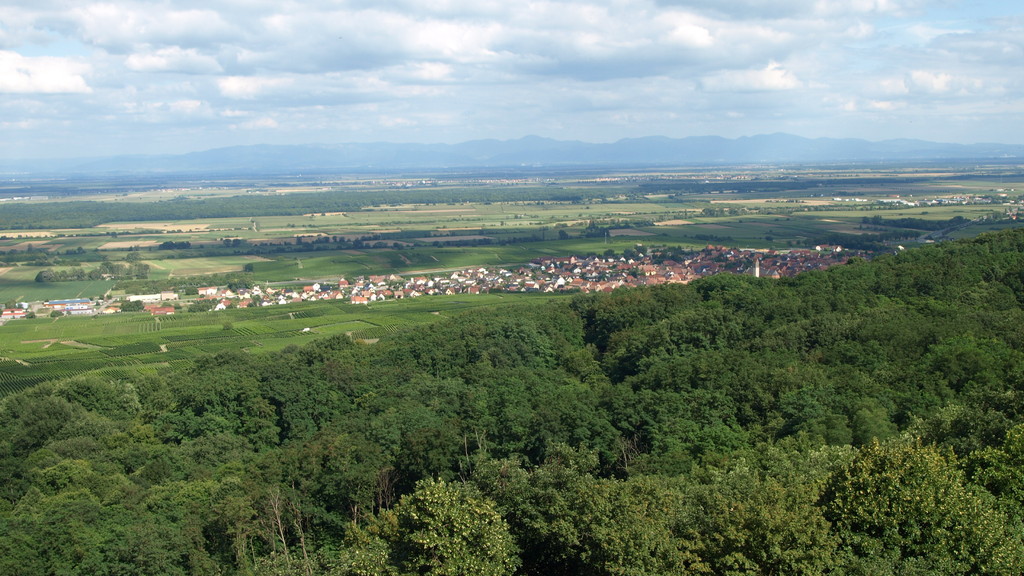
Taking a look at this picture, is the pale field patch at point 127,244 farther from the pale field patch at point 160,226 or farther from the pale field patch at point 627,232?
the pale field patch at point 627,232

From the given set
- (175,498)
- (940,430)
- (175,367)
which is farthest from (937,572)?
(175,367)

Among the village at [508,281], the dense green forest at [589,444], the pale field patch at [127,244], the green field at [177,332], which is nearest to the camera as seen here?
the dense green forest at [589,444]

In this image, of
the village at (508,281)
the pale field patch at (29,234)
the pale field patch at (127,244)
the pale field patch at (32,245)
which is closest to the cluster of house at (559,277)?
the village at (508,281)

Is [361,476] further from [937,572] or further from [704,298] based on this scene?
[704,298]

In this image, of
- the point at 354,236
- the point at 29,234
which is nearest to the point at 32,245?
the point at 29,234

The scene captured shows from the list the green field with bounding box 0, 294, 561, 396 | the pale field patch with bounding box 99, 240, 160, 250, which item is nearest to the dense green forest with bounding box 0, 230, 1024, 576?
the green field with bounding box 0, 294, 561, 396

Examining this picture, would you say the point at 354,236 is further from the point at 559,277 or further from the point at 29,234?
the point at 29,234

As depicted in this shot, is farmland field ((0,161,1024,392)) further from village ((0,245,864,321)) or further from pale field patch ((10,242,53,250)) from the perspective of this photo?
village ((0,245,864,321))
